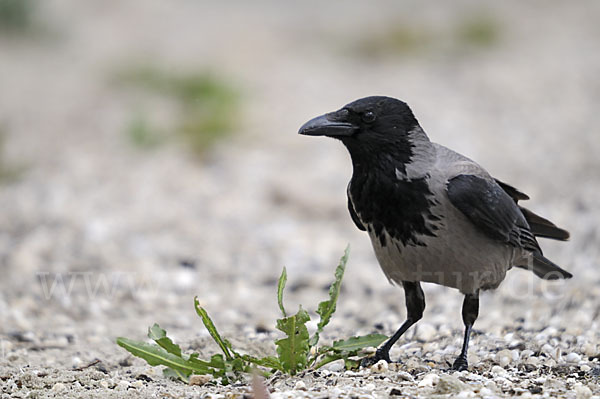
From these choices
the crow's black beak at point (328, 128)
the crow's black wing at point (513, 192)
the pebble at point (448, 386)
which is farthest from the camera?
the crow's black wing at point (513, 192)

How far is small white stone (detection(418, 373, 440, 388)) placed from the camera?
11.3ft

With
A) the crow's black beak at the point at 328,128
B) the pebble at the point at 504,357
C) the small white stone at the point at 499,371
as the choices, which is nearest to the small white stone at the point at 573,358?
the pebble at the point at 504,357

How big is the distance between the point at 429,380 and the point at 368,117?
4.32 ft

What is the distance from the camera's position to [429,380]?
11.5 ft

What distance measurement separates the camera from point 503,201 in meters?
4.06

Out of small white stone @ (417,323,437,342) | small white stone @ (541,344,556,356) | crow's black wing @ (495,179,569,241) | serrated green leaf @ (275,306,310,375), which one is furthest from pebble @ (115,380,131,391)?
crow's black wing @ (495,179,569,241)

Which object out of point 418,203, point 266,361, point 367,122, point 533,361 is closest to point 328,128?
point 367,122

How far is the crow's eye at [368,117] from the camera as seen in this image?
395cm

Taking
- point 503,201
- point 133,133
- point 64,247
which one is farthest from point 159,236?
point 503,201

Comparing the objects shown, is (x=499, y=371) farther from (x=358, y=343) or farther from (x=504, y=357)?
(x=358, y=343)

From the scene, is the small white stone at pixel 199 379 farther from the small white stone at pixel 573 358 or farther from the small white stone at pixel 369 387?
the small white stone at pixel 573 358

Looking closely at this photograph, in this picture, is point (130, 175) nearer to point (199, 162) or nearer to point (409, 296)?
point (199, 162)

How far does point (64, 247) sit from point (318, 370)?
3.49 metres

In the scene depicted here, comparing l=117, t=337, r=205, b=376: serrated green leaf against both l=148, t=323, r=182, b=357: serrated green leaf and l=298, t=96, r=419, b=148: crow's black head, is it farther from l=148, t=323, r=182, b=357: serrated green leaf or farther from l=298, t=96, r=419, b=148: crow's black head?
l=298, t=96, r=419, b=148: crow's black head
